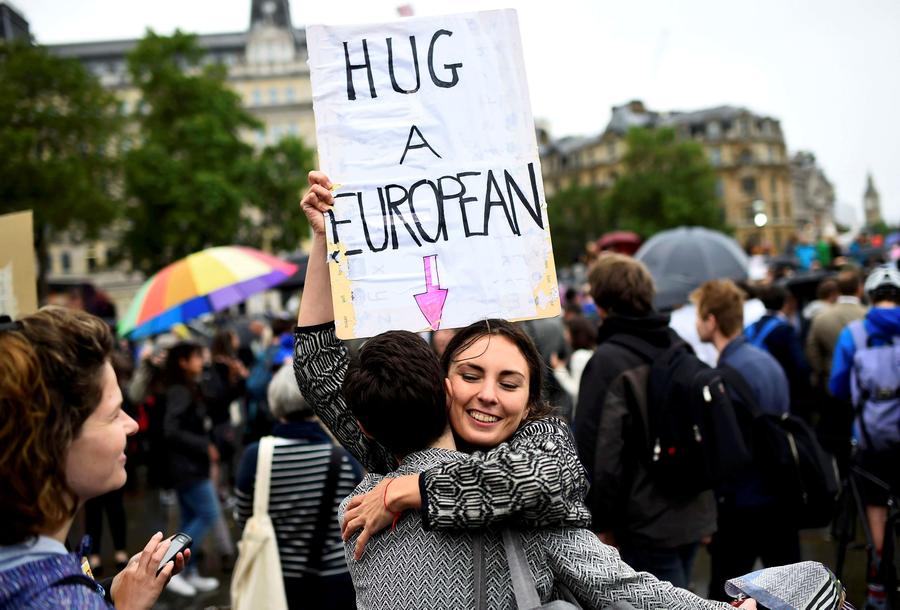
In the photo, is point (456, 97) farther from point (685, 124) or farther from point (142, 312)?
point (685, 124)

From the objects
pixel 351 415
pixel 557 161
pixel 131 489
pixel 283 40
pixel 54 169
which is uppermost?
pixel 283 40

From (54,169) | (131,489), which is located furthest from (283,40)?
(131,489)

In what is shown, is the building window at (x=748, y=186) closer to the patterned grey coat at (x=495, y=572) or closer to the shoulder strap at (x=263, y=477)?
the shoulder strap at (x=263, y=477)

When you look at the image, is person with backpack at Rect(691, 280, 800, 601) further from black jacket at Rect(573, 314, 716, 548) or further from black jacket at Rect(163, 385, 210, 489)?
black jacket at Rect(163, 385, 210, 489)

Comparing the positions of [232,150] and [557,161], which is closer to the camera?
[232,150]

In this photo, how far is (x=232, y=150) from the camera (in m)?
39.9

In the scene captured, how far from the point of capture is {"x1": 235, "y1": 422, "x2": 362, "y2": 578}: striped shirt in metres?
3.45

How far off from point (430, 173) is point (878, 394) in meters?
3.35

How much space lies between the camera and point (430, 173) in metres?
2.31

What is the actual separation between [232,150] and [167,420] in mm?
36101

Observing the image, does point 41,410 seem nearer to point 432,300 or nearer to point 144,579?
point 144,579

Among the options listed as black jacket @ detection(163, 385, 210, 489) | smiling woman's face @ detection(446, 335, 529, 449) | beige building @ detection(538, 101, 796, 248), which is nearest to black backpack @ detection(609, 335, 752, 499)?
smiling woman's face @ detection(446, 335, 529, 449)

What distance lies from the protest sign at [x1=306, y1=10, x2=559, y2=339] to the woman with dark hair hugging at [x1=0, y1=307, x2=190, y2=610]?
0.82 m

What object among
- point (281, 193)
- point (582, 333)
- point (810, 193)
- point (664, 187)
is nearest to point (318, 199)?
point (582, 333)
